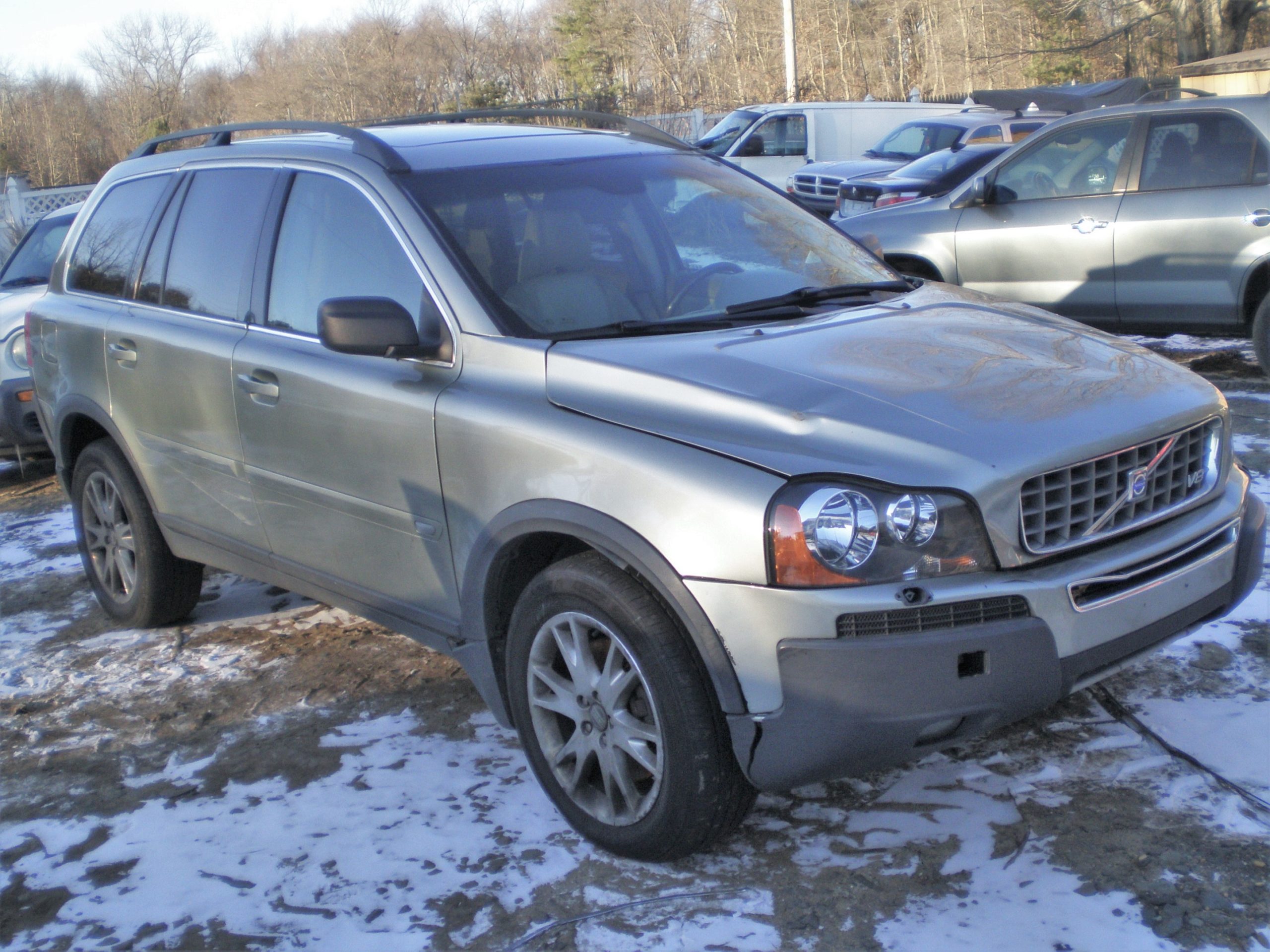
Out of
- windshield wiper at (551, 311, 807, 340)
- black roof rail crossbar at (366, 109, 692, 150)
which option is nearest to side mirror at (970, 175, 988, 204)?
black roof rail crossbar at (366, 109, 692, 150)

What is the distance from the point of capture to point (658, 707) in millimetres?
2742

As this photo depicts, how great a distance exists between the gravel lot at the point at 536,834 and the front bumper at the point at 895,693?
15.6 inches

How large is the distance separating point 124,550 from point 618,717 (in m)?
2.85

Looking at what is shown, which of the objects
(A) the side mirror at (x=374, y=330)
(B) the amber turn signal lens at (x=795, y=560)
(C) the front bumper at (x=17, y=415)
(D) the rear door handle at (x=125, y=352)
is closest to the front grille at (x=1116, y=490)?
(B) the amber turn signal lens at (x=795, y=560)

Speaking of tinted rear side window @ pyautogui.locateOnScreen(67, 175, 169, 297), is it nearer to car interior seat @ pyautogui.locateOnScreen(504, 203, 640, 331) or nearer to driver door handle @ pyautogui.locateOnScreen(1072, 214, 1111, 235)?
car interior seat @ pyautogui.locateOnScreen(504, 203, 640, 331)

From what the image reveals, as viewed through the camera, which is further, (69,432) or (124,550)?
(69,432)

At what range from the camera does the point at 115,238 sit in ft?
15.9

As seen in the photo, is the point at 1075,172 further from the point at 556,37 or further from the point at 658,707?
the point at 556,37

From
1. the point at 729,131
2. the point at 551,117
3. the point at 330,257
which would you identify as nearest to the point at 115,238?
the point at 330,257

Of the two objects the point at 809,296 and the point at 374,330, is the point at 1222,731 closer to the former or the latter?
the point at 809,296

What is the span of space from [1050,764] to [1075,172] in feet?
19.2

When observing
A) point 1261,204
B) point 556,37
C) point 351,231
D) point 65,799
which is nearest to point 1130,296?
point 1261,204

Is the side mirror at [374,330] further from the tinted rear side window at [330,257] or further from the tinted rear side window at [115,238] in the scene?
the tinted rear side window at [115,238]

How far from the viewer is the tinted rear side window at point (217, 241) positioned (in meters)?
4.06
